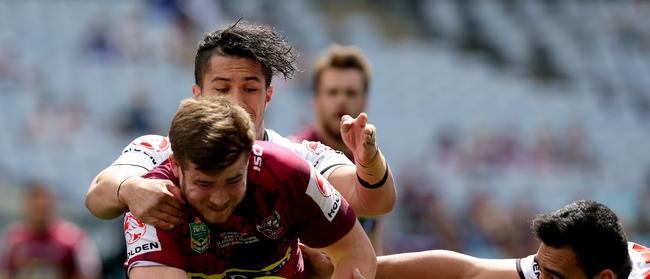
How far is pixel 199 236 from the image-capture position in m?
4.12

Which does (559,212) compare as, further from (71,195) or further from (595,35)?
(595,35)

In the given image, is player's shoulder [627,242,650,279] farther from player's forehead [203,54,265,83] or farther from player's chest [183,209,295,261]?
player's forehead [203,54,265,83]

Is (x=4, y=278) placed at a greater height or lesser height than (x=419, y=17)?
lesser

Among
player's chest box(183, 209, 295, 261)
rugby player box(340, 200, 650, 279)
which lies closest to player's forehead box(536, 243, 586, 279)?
rugby player box(340, 200, 650, 279)

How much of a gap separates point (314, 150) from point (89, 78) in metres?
11.0

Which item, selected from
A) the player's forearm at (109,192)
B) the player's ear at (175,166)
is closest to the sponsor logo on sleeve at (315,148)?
the player's forearm at (109,192)

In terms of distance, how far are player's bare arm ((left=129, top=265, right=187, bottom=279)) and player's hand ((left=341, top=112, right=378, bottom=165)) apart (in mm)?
960

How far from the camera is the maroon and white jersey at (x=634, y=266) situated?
4.85m

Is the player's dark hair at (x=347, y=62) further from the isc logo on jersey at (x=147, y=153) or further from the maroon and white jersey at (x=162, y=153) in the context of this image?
the isc logo on jersey at (x=147, y=153)

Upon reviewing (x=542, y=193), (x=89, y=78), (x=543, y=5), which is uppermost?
(x=543, y=5)

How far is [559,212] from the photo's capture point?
184 inches

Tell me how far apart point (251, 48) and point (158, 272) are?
4.16 feet

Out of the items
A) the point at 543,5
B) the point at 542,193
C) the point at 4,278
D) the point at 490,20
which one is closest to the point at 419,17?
the point at 490,20

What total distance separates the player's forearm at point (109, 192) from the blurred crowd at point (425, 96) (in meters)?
6.91
